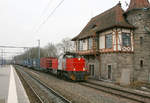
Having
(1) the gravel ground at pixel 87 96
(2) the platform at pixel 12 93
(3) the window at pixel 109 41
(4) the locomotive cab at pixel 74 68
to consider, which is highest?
(3) the window at pixel 109 41

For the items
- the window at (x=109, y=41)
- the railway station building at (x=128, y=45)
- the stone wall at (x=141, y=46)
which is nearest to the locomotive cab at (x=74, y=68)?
the railway station building at (x=128, y=45)

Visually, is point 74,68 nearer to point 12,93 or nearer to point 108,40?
point 108,40

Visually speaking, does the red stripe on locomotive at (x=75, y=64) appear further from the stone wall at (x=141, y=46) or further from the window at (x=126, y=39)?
the stone wall at (x=141, y=46)

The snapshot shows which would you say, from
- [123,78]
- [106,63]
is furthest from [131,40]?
[123,78]

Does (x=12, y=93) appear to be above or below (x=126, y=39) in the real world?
below

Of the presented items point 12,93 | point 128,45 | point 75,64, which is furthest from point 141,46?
point 12,93

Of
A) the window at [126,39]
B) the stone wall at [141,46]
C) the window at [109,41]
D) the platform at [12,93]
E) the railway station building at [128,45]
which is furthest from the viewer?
A: the window at [109,41]

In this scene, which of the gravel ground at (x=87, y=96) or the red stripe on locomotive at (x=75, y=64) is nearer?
the gravel ground at (x=87, y=96)

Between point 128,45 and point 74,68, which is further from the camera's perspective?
point 128,45

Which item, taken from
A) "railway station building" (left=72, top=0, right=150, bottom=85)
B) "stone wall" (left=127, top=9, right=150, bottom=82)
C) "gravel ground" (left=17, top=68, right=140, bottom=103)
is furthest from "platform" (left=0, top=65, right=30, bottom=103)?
"stone wall" (left=127, top=9, right=150, bottom=82)

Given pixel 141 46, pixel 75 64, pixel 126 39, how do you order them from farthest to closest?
1. pixel 126 39
2. pixel 141 46
3. pixel 75 64

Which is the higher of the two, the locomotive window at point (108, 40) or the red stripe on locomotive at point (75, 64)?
the locomotive window at point (108, 40)

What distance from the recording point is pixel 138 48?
21.9 meters

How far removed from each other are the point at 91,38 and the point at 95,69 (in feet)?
14.6
